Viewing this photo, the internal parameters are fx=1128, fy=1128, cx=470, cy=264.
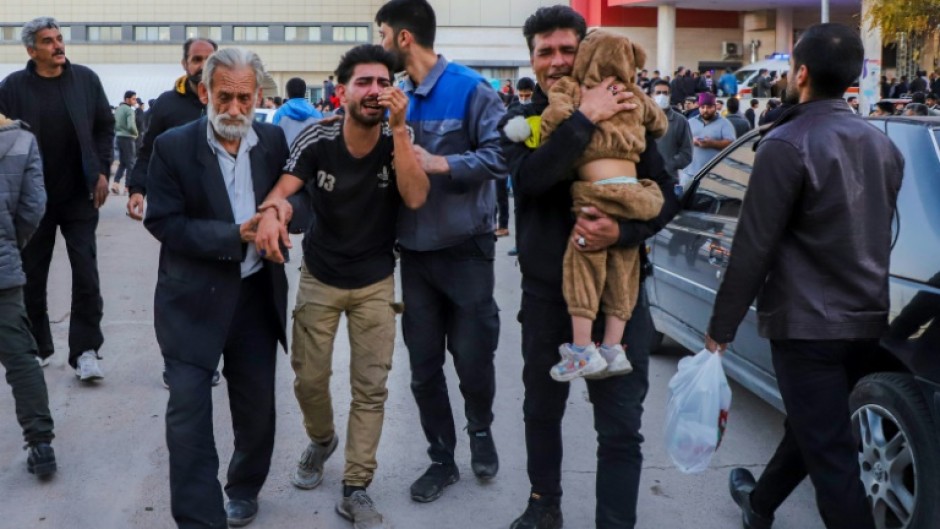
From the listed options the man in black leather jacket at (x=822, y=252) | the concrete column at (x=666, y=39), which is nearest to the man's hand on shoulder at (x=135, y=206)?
the man in black leather jacket at (x=822, y=252)

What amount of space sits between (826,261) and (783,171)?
1.04 feet

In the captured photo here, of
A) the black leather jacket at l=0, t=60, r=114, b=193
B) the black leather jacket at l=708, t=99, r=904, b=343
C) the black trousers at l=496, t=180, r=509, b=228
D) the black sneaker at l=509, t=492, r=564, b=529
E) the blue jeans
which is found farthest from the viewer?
the black trousers at l=496, t=180, r=509, b=228

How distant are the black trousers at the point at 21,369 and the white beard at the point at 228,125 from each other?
4.92 ft

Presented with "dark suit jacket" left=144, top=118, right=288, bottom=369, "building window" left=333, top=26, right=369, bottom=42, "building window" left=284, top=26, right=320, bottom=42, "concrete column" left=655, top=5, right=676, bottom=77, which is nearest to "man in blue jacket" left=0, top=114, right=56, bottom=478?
"dark suit jacket" left=144, top=118, right=288, bottom=369

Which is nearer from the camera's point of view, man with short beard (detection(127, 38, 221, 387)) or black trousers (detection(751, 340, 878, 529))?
black trousers (detection(751, 340, 878, 529))

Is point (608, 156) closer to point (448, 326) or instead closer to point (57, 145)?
point (448, 326)

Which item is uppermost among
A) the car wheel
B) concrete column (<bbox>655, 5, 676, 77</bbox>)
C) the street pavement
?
concrete column (<bbox>655, 5, 676, 77</bbox>)

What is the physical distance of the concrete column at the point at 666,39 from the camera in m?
47.9

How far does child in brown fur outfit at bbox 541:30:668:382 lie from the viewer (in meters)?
3.76

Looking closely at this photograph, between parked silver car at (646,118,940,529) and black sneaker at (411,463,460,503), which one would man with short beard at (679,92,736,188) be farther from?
black sneaker at (411,463,460,503)

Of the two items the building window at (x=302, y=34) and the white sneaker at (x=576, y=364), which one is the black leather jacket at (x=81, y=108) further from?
the building window at (x=302, y=34)

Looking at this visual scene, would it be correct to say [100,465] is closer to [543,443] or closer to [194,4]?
[543,443]

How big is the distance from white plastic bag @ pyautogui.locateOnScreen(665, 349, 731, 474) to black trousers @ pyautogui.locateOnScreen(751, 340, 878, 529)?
0.75ft

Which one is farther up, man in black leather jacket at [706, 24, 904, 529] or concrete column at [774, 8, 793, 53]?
concrete column at [774, 8, 793, 53]
